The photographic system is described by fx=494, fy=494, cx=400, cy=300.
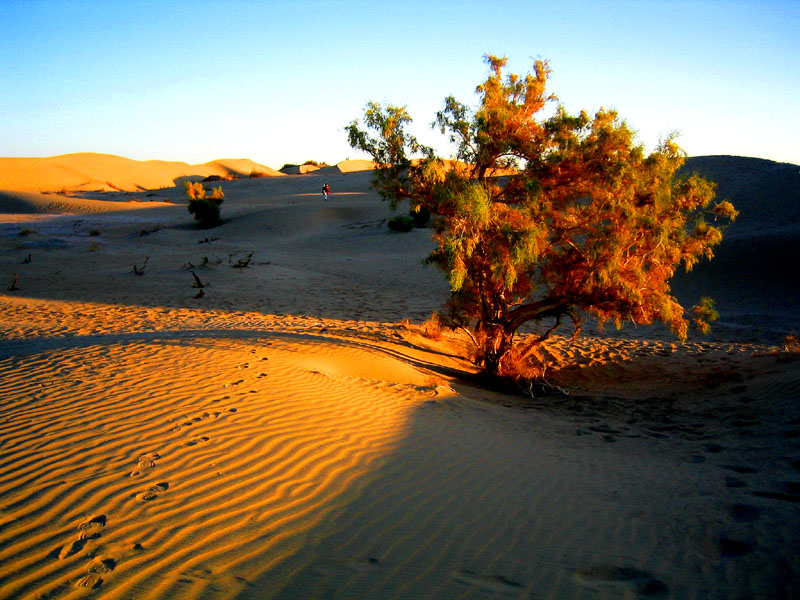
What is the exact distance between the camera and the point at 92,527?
121 inches

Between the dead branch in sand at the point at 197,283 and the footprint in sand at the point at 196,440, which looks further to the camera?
the dead branch in sand at the point at 197,283

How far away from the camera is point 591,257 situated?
314 inches

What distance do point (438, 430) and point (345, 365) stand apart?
283 cm

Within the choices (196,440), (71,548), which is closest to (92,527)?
(71,548)

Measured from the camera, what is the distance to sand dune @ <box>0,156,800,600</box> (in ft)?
9.45

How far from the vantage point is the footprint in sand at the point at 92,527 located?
9.79 ft

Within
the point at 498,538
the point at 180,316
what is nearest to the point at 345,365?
the point at 498,538

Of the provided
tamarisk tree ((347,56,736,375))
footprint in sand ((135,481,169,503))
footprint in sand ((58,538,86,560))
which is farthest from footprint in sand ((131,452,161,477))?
tamarisk tree ((347,56,736,375))

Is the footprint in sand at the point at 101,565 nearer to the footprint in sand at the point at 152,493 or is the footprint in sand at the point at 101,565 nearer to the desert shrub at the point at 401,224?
the footprint in sand at the point at 152,493

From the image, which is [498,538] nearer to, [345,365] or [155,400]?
[155,400]

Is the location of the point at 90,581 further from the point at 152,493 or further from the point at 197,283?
the point at 197,283

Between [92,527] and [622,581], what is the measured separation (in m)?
3.25

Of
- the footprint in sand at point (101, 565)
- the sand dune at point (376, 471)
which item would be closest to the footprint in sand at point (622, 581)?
the sand dune at point (376, 471)

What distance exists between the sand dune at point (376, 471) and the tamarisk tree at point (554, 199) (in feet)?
6.55
